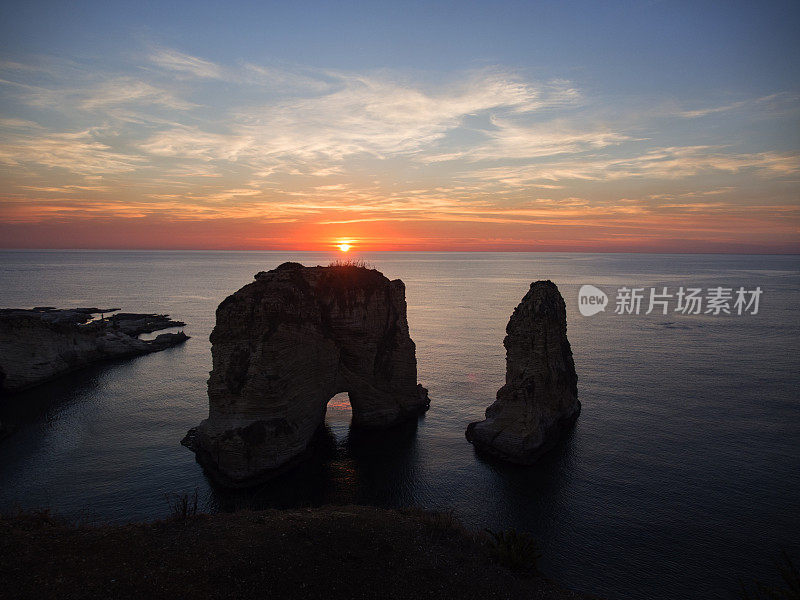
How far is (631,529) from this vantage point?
2731cm

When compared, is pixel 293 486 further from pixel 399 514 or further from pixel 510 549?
pixel 510 549

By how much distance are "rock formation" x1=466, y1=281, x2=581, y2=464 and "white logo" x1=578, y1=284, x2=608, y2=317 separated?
73.4 m

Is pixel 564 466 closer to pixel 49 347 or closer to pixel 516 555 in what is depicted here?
pixel 516 555

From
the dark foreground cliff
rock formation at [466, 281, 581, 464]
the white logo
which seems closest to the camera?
the dark foreground cliff

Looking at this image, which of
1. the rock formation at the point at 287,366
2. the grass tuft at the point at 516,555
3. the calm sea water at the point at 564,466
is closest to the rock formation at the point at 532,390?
the calm sea water at the point at 564,466

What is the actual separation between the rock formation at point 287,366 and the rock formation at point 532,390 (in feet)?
33.8

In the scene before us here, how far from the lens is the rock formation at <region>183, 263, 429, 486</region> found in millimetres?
32125

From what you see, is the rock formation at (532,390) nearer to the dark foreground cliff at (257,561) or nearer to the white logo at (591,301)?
the dark foreground cliff at (257,561)

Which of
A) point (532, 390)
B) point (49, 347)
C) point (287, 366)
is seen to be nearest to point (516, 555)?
point (532, 390)

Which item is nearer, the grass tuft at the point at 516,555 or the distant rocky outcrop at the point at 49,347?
the grass tuft at the point at 516,555

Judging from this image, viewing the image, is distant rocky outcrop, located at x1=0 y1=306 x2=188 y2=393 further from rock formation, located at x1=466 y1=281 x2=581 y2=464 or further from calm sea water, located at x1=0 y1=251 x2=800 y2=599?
rock formation, located at x1=466 y1=281 x2=581 y2=464

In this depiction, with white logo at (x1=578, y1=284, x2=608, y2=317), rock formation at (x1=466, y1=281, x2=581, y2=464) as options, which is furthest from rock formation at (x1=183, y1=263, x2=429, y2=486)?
white logo at (x1=578, y1=284, x2=608, y2=317)

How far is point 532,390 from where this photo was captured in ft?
123

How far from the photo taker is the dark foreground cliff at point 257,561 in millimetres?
16719
